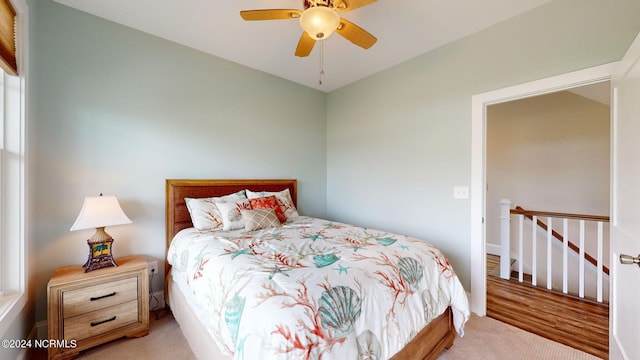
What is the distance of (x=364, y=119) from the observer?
11.3 ft

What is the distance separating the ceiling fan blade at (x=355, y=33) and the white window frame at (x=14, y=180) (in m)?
2.03

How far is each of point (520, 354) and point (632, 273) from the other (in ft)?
3.29

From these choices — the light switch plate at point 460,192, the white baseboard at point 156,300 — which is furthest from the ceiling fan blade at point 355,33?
the white baseboard at point 156,300

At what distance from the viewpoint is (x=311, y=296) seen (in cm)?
110

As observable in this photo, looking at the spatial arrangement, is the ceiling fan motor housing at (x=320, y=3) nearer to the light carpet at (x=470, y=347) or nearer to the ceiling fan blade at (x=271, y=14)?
the ceiling fan blade at (x=271, y=14)

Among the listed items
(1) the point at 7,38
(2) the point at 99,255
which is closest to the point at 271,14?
(1) the point at 7,38

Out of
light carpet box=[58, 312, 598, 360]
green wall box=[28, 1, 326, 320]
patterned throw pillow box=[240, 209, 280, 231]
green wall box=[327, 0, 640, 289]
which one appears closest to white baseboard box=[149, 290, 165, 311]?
green wall box=[28, 1, 326, 320]

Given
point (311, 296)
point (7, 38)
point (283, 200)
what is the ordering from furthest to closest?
point (283, 200)
point (7, 38)
point (311, 296)

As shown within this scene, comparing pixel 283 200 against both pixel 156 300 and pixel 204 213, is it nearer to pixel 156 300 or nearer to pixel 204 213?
pixel 204 213

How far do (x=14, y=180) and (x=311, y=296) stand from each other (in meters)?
2.03

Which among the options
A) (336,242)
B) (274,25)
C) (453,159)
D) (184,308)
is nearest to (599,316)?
(453,159)

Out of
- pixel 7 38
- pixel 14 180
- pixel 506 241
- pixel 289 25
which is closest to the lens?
pixel 7 38

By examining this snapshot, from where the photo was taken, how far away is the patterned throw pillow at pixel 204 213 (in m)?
2.35

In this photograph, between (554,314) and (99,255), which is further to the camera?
(554,314)
